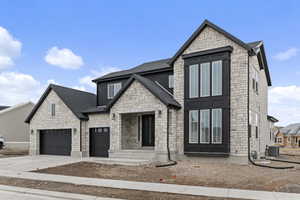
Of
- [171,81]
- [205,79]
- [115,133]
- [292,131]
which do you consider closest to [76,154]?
[115,133]

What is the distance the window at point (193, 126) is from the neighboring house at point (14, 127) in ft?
78.0

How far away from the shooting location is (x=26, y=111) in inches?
1320

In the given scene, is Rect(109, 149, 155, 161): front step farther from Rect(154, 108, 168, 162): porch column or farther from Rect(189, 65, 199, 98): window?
Rect(189, 65, 199, 98): window

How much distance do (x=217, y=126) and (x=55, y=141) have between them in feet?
47.3

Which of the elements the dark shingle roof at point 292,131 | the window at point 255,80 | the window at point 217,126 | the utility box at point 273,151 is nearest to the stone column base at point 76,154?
the window at point 217,126

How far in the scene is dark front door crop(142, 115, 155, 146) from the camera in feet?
57.7

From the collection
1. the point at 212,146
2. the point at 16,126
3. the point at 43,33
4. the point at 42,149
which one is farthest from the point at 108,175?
the point at 16,126

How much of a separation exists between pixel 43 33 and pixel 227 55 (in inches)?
627

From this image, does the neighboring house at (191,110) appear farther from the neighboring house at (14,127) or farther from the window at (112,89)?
the neighboring house at (14,127)

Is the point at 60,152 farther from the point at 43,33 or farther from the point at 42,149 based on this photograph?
the point at 43,33

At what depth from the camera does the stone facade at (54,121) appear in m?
19.3

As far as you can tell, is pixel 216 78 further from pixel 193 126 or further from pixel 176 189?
pixel 176 189

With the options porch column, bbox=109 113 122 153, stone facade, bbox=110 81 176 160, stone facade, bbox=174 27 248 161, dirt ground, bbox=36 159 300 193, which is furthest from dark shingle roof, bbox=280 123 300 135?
porch column, bbox=109 113 122 153

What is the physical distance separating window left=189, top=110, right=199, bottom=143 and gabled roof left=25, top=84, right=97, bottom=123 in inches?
355
